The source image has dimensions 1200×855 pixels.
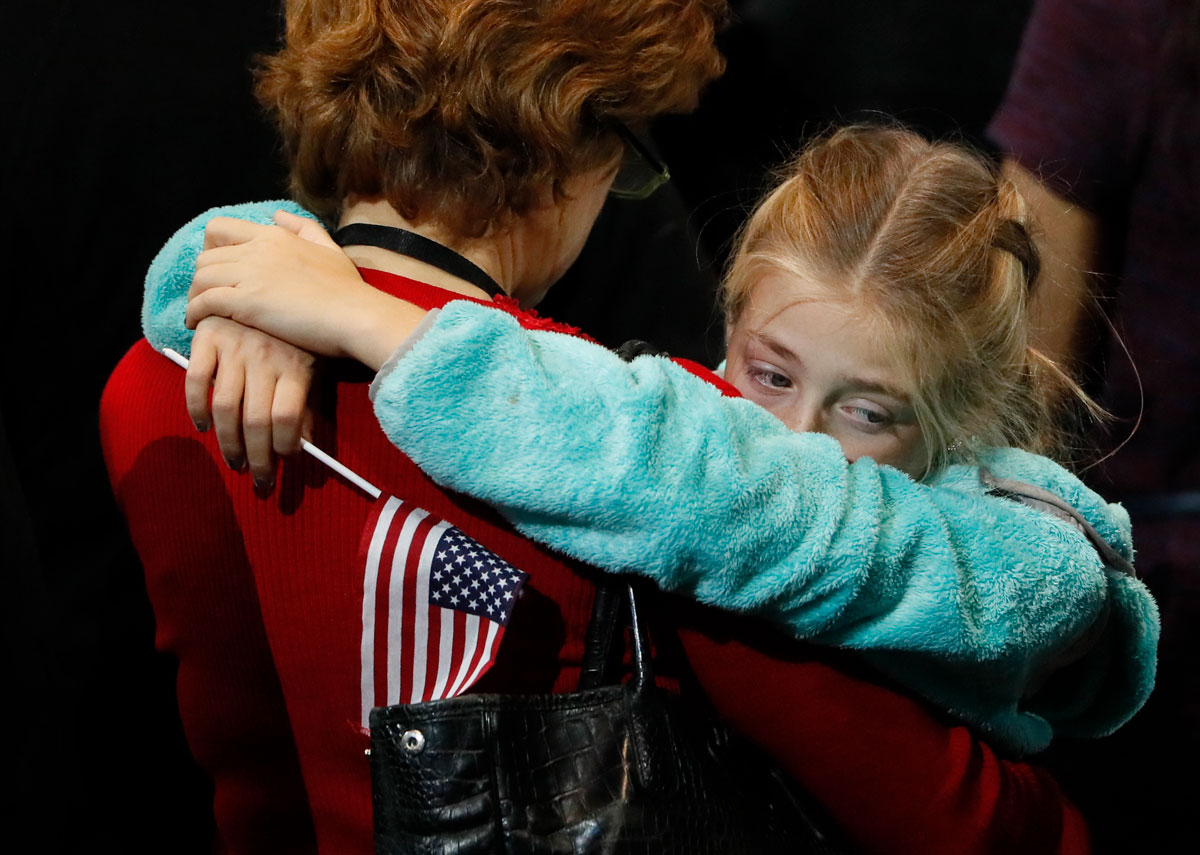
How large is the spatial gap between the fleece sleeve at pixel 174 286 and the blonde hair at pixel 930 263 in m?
0.55

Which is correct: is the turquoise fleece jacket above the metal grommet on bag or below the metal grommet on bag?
above

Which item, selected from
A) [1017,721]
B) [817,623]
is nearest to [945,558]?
[817,623]

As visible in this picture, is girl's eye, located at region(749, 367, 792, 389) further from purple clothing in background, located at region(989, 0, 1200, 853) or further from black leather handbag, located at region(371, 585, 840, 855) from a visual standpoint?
purple clothing in background, located at region(989, 0, 1200, 853)

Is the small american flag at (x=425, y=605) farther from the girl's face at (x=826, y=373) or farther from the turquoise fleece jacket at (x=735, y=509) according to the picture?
the girl's face at (x=826, y=373)

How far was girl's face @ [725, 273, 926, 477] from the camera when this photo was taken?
1.22 m

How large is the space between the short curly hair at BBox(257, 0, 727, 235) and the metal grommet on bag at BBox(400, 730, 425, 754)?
0.48 metres

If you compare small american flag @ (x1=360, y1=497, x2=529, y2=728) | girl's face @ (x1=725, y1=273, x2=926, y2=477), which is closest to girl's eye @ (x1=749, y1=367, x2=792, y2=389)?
girl's face @ (x1=725, y1=273, x2=926, y2=477)

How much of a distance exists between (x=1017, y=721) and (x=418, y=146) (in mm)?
819

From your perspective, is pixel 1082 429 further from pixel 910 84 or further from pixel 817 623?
pixel 817 623

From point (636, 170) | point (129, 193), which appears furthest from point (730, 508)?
point (129, 193)

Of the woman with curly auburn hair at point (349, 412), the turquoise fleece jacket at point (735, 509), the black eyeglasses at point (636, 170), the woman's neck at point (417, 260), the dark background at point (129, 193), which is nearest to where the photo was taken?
the turquoise fleece jacket at point (735, 509)

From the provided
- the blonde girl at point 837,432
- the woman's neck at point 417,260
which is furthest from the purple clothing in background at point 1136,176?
the woman's neck at point 417,260

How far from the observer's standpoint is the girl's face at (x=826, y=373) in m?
1.22

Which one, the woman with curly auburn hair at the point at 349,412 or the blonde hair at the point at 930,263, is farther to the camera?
the blonde hair at the point at 930,263
